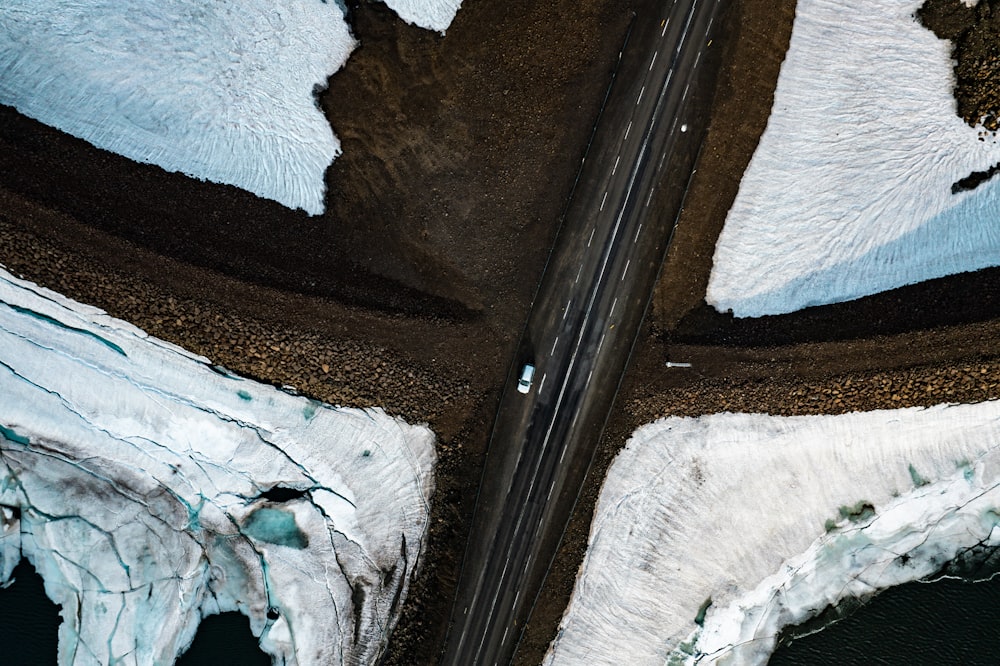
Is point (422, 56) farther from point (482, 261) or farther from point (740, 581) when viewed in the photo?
point (740, 581)

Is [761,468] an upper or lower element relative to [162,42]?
lower

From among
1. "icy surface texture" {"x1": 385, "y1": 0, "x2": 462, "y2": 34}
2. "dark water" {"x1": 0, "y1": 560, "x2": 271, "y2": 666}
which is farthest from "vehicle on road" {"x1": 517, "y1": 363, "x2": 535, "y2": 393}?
"dark water" {"x1": 0, "y1": 560, "x2": 271, "y2": 666}

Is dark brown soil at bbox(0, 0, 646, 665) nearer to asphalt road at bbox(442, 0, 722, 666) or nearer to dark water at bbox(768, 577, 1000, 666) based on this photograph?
asphalt road at bbox(442, 0, 722, 666)

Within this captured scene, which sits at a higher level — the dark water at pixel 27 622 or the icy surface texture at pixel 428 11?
the icy surface texture at pixel 428 11

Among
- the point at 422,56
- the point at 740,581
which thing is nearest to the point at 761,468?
the point at 740,581

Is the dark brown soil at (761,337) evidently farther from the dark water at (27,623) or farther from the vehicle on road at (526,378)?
Answer: the dark water at (27,623)

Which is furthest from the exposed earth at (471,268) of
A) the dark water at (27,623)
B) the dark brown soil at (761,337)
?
the dark water at (27,623)
